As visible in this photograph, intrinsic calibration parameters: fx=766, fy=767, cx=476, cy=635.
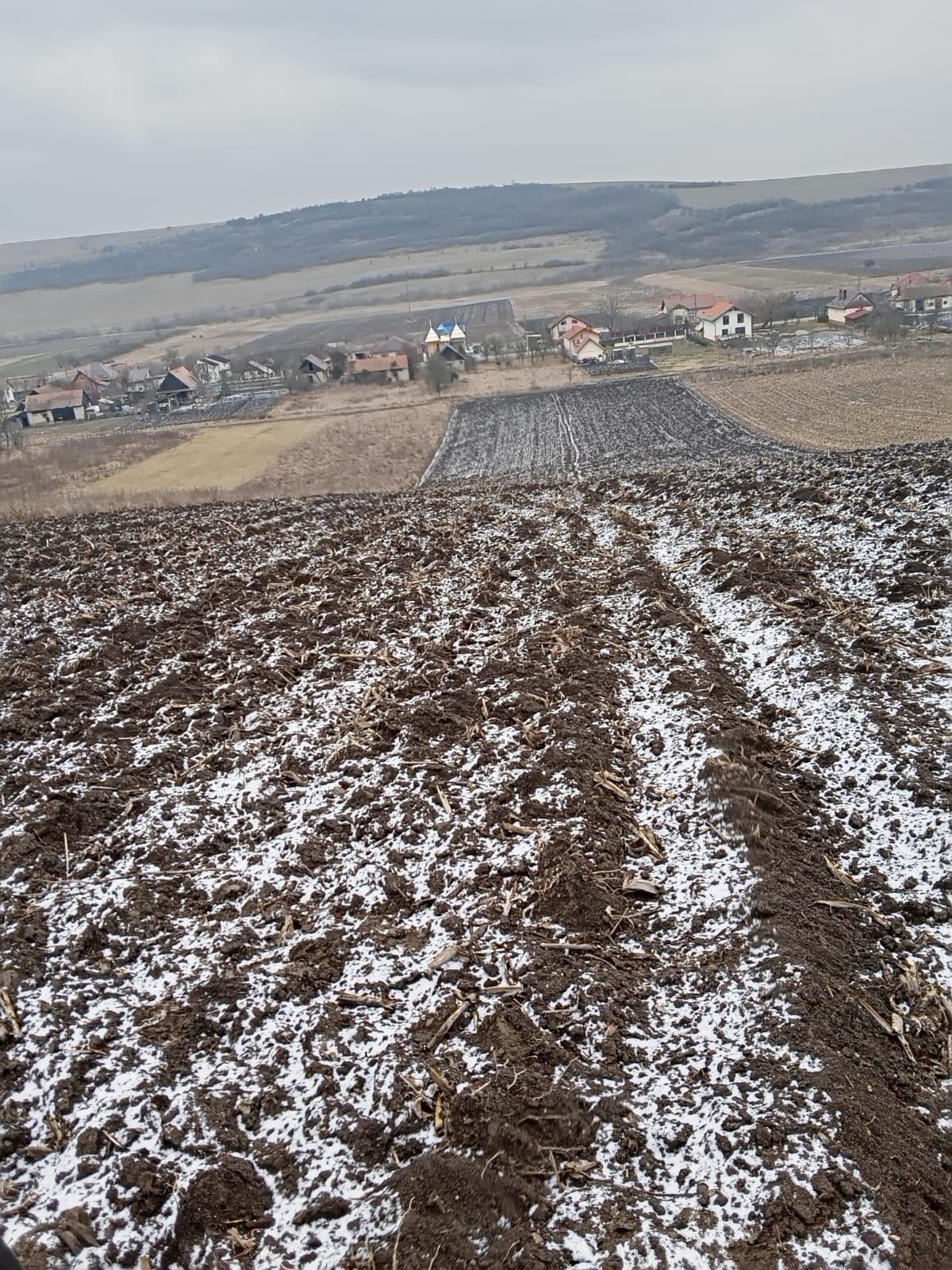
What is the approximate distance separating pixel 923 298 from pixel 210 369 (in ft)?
250

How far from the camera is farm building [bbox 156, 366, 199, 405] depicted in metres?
73.3

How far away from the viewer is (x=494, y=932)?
5.68m

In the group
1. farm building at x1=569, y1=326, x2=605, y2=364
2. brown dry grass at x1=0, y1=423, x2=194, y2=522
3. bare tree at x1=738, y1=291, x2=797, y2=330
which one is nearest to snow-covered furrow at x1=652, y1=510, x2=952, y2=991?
brown dry grass at x1=0, y1=423, x2=194, y2=522

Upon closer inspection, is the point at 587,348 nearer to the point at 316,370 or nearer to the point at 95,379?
→ the point at 316,370

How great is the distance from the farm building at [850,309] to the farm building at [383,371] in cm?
4034

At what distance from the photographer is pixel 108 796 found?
7.44 meters

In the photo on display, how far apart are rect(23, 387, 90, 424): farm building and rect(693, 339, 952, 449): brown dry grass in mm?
55029

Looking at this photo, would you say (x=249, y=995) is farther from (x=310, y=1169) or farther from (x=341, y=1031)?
(x=310, y=1169)

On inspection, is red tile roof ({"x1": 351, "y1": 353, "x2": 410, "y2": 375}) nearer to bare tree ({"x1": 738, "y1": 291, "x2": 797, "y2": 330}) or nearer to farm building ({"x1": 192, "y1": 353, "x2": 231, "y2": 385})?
farm building ({"x1": 192, "y1": 353, "x2": 231, "y2": 385})

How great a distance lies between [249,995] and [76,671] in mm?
6399

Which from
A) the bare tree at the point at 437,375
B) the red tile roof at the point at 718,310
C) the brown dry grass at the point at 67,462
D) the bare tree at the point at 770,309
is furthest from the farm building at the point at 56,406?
the bare tree at the point at 770,309

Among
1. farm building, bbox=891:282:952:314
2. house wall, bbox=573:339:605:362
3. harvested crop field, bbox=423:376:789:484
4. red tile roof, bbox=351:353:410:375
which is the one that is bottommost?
harvested crop field, bbox=423:376:789:484

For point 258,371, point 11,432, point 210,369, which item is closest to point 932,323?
point 258,371

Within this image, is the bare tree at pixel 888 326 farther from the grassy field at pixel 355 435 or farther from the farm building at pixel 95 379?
the farm building at pixel 95 379
